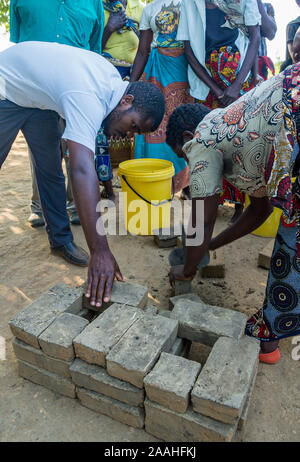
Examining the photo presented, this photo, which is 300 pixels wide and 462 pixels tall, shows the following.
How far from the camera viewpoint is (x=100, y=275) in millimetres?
1814

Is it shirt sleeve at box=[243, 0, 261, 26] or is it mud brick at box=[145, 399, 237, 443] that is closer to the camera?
mud brick at box=[145, 399, 237, 443]

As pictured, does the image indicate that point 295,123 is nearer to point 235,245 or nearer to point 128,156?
point 235,245

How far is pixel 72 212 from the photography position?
3.64 metres

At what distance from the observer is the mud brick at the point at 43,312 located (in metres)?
1.74

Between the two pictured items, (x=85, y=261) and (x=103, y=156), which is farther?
(x=103, y=156)

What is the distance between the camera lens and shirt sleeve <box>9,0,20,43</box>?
8.48 feet

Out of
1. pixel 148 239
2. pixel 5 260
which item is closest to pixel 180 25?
pixel 148 239

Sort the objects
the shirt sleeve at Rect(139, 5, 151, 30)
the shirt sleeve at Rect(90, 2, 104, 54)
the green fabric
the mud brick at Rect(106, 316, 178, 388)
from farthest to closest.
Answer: the shirt sleeve at Rect(139, 5, 151, 30), the shirt sleeve at Rect(90, 2, 104, 54), the green fabric, the mud brick at Rect(106, 316, 178, 388)

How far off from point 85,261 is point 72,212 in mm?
902

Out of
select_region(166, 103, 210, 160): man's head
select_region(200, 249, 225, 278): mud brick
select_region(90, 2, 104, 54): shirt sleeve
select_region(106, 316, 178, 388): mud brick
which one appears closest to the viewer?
select_region(106, 316, 178, 388): mud brick

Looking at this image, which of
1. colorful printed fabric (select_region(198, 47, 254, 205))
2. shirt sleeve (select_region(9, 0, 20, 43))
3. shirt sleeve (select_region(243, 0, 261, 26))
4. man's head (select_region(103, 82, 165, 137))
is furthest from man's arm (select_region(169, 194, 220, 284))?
shirt sleeve (select_region(243, 0, 261, 26))

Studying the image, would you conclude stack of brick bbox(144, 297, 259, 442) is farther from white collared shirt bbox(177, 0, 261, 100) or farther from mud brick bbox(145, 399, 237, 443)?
white collared shirt bbox(177, 0, 261, 100)

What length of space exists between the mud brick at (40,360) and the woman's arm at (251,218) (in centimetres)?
128

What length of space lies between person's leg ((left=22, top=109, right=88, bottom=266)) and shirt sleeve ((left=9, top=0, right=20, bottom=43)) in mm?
844
